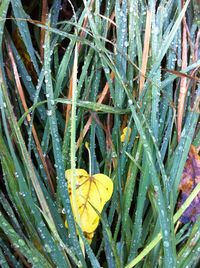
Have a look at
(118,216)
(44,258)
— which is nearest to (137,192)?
(118,216)

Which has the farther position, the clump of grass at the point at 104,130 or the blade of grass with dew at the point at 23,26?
the blade of grass with dew at the point at 23,26

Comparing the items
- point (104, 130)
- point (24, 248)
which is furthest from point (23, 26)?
point (24, 248)

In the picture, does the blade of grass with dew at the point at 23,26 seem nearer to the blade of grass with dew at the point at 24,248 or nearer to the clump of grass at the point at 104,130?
the clump of grass at the point at 104,130

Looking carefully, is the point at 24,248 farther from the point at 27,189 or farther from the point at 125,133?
the point at 125,133

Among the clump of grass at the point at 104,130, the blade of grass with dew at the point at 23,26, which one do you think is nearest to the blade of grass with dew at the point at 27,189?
the clump of grass at the point at 104,130

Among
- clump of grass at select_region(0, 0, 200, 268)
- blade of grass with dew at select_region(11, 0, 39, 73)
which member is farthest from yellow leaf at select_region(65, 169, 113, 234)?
blade of grass with dew at select_region(11, 0, 39, 73)

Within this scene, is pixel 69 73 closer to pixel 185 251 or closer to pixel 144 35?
pixel 144 35

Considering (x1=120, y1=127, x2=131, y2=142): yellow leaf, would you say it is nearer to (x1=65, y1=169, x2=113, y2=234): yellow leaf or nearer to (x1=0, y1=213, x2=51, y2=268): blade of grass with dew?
(x1=65, y1=169, x2=113, y2=234): yellow leaf

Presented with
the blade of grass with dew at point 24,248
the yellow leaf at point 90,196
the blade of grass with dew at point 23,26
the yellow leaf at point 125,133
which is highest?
the blade of grass with dew at point 23,26
